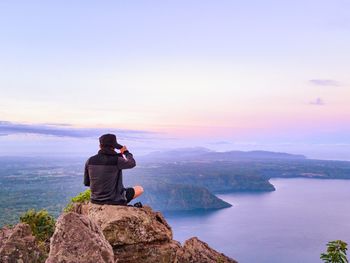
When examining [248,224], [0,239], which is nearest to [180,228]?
[248,224]

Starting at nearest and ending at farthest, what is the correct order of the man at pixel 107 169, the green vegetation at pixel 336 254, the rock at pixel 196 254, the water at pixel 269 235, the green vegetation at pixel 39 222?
the green vegetation at pixel 336 254 < the man at pixel 107 169 < the rock at pixel 196 254 < the green vegetation at pixel 39 222 < the water at pixel 269 235

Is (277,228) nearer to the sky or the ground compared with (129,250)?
nearer to the ground

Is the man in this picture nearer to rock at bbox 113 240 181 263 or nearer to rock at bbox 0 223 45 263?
rock at bbox 113 240 181 263

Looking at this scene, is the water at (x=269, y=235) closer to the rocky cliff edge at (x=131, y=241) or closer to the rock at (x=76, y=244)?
the rocky cliff edge at (x=131, y=241)

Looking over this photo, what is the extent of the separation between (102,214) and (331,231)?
6648 inches

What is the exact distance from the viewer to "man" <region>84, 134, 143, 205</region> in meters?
15.0

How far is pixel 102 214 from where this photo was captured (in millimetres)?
15227

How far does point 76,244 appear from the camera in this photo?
10.2m

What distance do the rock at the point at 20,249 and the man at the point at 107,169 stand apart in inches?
137

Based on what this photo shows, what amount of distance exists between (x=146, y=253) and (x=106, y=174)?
10.3 ft

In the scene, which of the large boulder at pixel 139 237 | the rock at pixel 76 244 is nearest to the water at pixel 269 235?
the large boulder at pixel 139 237

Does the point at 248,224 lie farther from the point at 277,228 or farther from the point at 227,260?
the point at 227,260

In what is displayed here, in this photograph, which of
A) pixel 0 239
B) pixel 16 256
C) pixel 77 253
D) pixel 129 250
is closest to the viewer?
pixel 77 253

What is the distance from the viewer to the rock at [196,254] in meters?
15.8
